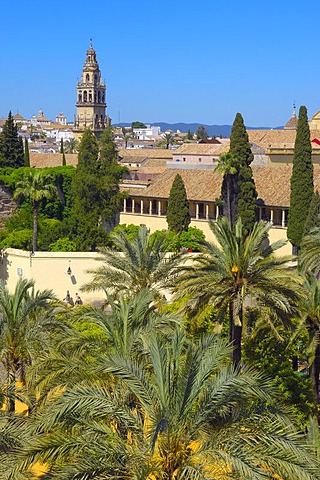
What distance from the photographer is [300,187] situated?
41.3 metres

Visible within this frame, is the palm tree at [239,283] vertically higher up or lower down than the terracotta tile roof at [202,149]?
lower down

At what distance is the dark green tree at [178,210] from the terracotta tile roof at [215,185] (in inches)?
89.1

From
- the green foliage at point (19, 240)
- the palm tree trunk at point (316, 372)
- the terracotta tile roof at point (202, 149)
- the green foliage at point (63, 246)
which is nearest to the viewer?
the palm tree trunk at point (316, 372)

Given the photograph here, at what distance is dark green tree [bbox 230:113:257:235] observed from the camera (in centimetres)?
4316

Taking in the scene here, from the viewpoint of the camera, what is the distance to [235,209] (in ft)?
143

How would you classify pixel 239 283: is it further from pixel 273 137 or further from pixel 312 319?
pixel 273 137

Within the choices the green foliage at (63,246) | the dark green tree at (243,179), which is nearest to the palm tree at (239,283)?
the green foliage at (63,246)

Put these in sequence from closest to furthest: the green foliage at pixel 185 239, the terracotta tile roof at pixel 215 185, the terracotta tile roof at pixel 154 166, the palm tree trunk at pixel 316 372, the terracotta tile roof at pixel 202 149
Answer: the palm tree trunk at pixel 316 372 < the green foliage at pixel 185 239 < the terracotta tile roof at pixel 215 185 < the terracotta tile roof at pixel 202 149 < the terracotta tile roof at pixel 154 166

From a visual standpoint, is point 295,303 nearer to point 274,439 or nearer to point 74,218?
point 274,439

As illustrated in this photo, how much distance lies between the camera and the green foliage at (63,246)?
4042cm

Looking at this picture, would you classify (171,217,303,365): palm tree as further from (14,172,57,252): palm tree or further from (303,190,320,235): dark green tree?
(14,172,57,252): palm tree

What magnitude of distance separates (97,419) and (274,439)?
2.91 meters

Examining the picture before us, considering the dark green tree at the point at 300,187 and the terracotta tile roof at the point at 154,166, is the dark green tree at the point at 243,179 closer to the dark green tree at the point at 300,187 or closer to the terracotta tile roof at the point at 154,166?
the dark green tree at the point at 300,187

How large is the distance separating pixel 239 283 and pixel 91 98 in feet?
370
